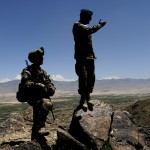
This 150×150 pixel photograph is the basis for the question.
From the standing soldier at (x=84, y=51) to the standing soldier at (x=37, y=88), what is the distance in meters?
1.38

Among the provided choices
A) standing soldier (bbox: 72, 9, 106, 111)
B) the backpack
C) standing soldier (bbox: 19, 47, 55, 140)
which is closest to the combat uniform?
standing soldier (bbox: 72, 9, 106, 111)

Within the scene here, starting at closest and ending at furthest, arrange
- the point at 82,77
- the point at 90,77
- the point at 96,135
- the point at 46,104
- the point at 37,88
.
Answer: the point at 46,104
the point at 37,88
the point at 96,135
the point at 82,77
the point at 90,77

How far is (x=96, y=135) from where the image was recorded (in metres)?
11.6

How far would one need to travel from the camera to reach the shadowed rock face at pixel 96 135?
1138 centimetres

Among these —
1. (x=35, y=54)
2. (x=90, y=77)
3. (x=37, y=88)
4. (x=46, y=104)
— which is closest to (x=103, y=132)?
(x=90, y=77)

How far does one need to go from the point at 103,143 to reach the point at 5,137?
4670 millimetres

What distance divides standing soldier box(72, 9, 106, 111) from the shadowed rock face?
621 mm

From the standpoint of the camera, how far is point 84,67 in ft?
40.6

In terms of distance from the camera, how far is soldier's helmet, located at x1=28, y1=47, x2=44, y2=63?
11.7m

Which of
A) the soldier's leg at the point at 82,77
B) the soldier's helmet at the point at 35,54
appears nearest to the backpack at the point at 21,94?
the soldier's helmet at the point at 35,54

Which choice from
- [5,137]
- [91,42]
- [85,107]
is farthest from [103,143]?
[5,137]

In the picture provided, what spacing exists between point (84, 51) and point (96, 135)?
3.17m

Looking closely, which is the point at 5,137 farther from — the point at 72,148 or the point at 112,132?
the point at 112,132

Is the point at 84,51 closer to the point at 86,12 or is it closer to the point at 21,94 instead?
the point at 86,12
